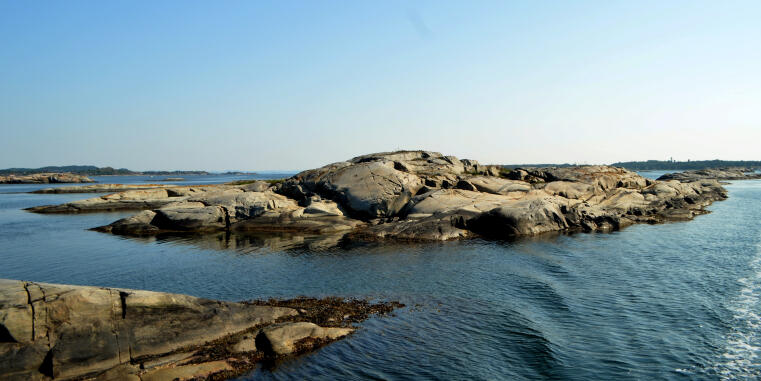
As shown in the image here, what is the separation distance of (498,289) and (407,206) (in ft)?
87.5

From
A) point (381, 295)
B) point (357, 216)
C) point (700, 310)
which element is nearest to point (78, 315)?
point (381, 295)

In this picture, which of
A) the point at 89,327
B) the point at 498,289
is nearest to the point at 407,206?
the point at 498,289

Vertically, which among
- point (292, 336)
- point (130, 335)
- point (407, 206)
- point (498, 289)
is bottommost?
point (498, 289)

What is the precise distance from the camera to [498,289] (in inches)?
1035

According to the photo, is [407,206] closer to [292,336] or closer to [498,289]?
[498,289]

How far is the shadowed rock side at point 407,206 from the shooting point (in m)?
46.7

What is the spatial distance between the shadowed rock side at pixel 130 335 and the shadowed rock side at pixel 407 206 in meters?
27.0

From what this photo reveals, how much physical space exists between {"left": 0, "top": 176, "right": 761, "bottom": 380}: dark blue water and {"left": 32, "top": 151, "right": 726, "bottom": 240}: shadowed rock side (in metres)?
4.45

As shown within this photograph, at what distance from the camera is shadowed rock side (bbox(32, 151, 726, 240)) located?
153ft

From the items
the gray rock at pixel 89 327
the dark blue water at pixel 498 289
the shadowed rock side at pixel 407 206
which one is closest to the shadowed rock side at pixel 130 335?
the gray rock at pixel 89 327

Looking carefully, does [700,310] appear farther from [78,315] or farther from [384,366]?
[78,315]

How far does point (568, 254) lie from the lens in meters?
36.2

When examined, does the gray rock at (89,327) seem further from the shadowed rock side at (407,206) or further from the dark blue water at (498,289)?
the shadowed rock side at (407,206)

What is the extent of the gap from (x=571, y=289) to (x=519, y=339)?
355 inches
